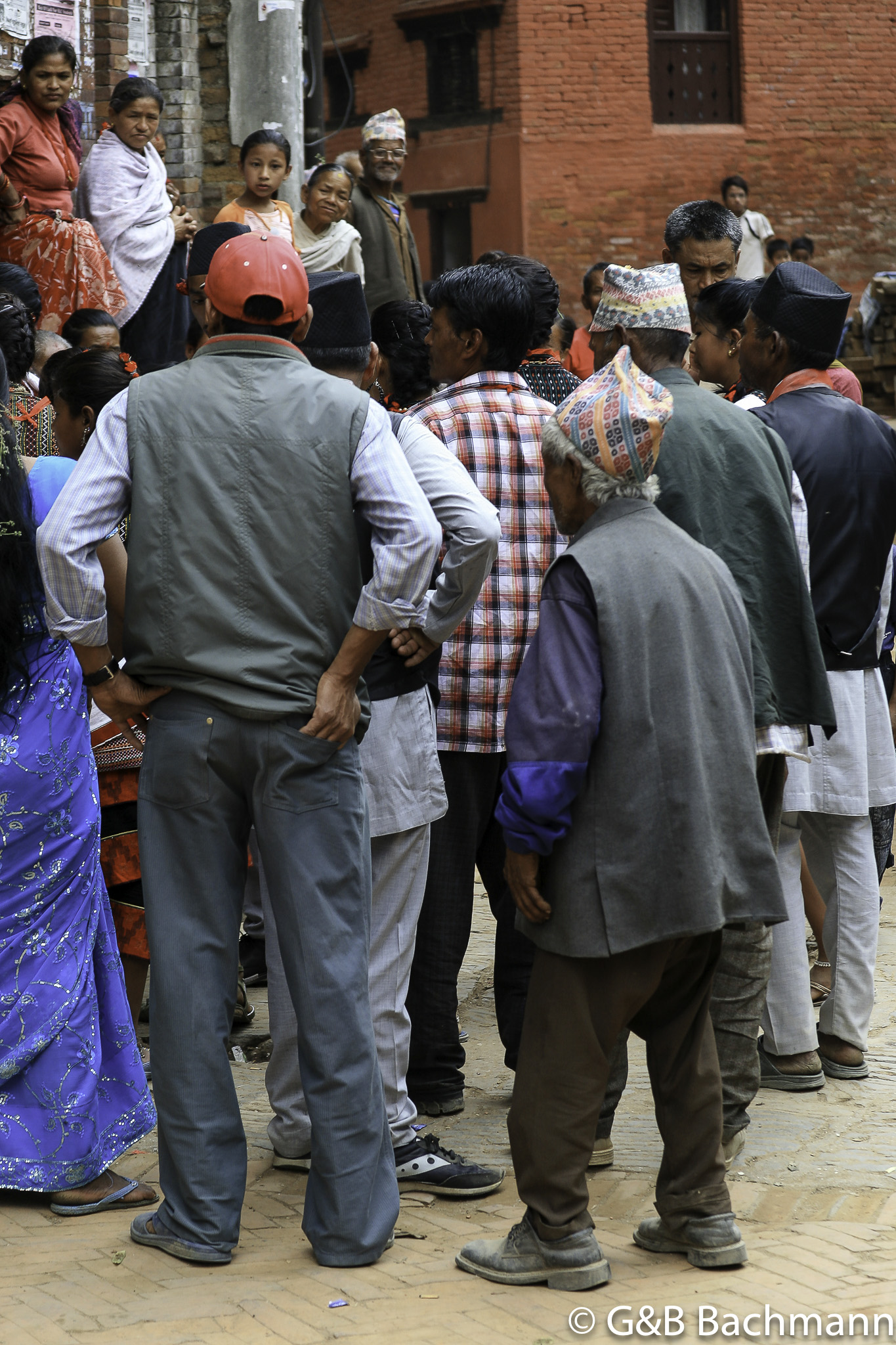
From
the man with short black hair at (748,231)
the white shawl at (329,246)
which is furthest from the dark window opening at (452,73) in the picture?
the white shawl at (329,246)

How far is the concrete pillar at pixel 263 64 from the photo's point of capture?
11.3 metres

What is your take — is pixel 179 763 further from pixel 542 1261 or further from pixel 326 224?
pixel 326 224

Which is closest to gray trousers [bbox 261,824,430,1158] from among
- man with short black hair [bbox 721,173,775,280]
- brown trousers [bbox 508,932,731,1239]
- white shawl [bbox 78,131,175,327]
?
brown trousers [bbox 508,932,731,1239]

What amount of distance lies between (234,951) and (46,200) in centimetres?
603

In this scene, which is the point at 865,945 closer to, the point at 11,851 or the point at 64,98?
the point at 11,851

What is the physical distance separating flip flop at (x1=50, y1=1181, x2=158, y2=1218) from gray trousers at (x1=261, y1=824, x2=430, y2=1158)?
41 cm

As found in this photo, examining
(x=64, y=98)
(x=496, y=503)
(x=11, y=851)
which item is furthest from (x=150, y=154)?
(x=11, y=851)

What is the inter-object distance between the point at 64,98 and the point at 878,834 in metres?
5.91

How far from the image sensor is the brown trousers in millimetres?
3238

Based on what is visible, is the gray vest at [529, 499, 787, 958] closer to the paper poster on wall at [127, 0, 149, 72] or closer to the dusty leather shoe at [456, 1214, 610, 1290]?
the dusty leather shoe at [456, 1214, 610, 1290]

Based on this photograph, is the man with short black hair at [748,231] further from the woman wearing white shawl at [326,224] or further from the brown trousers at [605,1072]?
the brown trousers at [605,1072]

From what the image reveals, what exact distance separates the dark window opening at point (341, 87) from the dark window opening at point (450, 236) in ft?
6.62

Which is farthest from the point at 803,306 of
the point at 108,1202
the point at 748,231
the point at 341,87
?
the point at 341,87

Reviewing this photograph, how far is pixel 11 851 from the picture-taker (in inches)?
149
